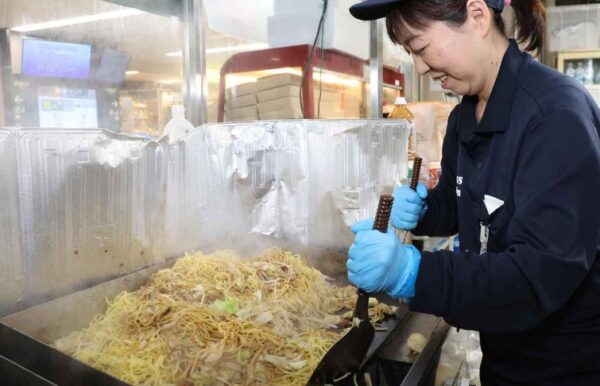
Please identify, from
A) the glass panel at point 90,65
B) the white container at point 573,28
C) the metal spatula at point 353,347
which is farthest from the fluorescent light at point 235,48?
the white container at point 573,28

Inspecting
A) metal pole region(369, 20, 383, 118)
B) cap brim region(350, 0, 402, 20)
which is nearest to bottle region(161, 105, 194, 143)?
metal pole region(369, 20, 383, 118)

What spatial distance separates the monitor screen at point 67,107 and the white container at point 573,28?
193 inches

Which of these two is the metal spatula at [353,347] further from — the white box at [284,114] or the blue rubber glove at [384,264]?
the white box at [284,114]

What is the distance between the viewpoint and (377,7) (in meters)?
1.12

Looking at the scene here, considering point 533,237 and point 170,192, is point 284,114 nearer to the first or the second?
point 170,192

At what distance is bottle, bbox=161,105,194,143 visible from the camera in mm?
2094

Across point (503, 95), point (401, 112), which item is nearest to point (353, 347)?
point (503, 95)

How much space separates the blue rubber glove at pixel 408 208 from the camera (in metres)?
1.62

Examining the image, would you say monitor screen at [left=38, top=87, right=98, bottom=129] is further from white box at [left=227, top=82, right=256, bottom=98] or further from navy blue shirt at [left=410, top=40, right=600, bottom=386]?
navy blue shirt at [left=410, top=40, right=600, bottom=386]

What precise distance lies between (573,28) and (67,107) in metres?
5.27

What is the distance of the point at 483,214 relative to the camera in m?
1.23

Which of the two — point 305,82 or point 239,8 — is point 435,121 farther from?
point 239,8

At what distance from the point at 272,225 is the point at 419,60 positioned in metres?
1.31

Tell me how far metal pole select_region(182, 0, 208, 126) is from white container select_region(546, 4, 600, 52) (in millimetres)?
4268
